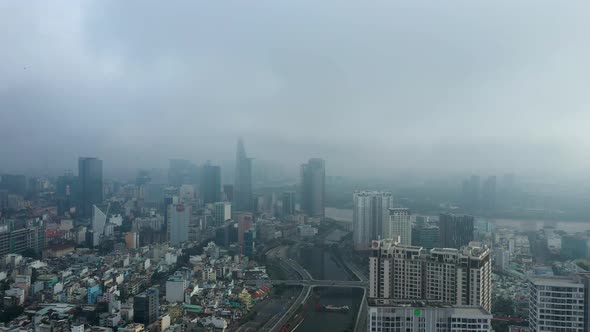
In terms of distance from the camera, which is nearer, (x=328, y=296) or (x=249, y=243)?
(x=328, y=296)

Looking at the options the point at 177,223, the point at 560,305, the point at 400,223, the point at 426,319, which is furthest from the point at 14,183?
the point at 560,305

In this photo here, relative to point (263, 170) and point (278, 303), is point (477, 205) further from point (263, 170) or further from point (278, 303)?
point (263, 170)

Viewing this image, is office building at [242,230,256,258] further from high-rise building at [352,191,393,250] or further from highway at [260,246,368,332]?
high-rise building at [352,191,393,250]

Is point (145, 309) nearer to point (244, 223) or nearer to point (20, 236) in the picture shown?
point (20, 236)

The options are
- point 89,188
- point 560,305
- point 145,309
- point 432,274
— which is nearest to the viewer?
point 560,305

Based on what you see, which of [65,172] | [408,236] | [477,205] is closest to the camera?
[477,205]

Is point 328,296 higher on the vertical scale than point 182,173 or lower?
lower

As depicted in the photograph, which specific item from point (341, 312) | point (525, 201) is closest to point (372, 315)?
point (341, 312)

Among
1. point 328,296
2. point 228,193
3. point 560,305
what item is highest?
point 228,193

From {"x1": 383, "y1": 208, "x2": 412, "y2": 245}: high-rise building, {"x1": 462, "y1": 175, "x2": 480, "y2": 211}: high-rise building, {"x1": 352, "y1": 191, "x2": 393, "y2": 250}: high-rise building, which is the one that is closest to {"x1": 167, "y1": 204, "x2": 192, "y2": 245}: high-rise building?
{"x1": 352, "y1": 191, "x2": 393, "y2": 250}: high-rise building
